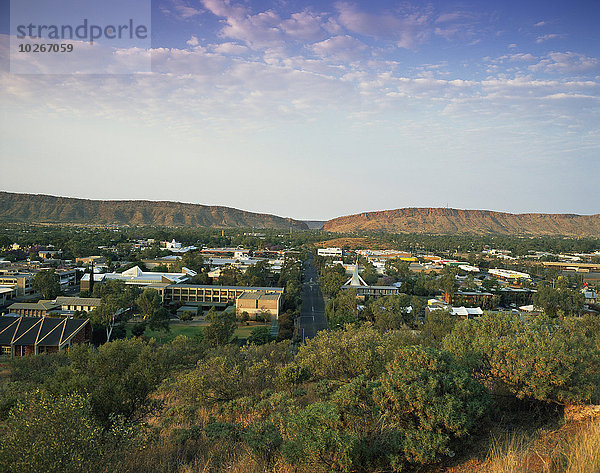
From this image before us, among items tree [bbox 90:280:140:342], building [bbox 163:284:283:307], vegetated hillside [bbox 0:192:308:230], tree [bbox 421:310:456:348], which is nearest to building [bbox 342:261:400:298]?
building [bbox 163:284:283:307]

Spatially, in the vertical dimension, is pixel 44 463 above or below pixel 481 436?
above

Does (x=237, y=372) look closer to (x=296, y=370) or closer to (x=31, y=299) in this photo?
(x=296, y=370)

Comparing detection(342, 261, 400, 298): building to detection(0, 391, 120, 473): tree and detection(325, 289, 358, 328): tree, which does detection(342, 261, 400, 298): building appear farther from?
detection(0, 391, 120, 473): tree

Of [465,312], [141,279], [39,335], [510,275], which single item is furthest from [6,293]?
[510,275]

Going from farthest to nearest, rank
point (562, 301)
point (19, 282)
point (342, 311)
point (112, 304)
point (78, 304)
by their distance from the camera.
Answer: point (19, 282)
point (562, 301)
point (78, 304)
point (342, 311)
point (112, 304)

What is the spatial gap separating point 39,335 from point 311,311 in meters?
20.5

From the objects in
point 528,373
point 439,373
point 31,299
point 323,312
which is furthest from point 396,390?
point 31,299

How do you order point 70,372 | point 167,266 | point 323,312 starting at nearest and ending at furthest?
point 70,372 < point 323,312 < point 167,266

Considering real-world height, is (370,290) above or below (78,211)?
below

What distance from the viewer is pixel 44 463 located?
16.5 ft

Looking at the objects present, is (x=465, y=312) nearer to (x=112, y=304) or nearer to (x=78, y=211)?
(x=112, y=304)

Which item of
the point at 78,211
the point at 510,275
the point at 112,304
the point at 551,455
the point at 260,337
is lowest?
the point at 260,337

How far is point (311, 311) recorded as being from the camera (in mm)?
35750

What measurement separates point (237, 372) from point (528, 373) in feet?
28.3
